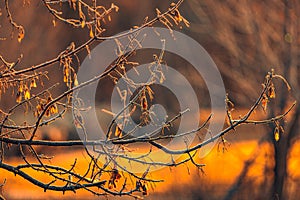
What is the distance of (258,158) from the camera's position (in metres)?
9.48

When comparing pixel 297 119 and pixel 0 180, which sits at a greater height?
pixel 0 180

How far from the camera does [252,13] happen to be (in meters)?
9.72

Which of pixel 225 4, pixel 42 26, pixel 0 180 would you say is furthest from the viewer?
pixel 42 26

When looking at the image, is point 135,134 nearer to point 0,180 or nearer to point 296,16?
point 296,16

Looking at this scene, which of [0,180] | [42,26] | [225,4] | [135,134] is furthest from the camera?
[42,26]

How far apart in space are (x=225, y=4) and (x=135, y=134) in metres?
5.05

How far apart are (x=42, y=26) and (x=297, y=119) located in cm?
557

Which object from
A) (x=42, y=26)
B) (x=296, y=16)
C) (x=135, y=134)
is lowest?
(x=135, y=134)

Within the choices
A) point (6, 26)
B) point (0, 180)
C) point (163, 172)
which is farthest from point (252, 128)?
point (0, 180)

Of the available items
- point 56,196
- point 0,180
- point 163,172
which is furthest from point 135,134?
point 0,180

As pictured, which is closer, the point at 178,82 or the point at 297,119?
the point at 297,119

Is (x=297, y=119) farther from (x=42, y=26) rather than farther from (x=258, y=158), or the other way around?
(x=42, y=26)

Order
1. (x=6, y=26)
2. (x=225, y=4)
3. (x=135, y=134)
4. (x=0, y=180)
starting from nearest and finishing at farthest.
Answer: (x=135, y=134) → (x=6, y=26) → (x=225, y=4) → (x=0, y=180)

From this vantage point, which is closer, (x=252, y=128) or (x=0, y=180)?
(x=252, y=128)
